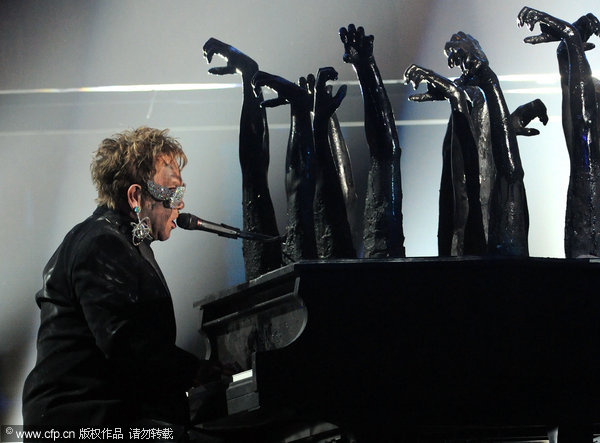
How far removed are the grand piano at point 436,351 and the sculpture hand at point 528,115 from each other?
803 millimetres

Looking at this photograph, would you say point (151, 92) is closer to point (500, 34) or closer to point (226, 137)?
point (226, 137)

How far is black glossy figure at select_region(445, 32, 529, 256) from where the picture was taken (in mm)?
3018

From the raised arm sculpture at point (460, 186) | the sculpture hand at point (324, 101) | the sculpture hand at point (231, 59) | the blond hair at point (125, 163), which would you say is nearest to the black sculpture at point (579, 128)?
the raised arm sculpture at point (460, 186)

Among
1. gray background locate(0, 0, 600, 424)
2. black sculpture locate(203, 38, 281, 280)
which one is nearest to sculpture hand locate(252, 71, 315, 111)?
black sculpture locate(203, 38, 281, 280)

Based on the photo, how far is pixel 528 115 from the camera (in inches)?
138

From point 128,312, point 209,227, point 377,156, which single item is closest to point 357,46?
point 377,156

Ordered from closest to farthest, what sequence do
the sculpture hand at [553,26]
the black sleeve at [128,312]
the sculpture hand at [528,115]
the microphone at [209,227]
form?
the black sleeve at [128,312], the microphone at [209,227], the sculpture hand at [553,26], the sculpture hand at [528,115]

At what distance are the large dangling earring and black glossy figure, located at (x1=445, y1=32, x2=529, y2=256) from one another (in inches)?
39.3

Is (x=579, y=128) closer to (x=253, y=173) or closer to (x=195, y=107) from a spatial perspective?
(x=253, y=173)

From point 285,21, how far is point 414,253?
1299 millimetres

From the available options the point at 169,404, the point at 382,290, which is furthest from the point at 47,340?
the point at 382,290

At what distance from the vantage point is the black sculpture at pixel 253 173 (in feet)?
10.7

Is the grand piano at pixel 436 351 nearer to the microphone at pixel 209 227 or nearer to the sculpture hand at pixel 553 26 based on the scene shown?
the microphone at pixel 209 227

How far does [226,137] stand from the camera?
5.25 m
